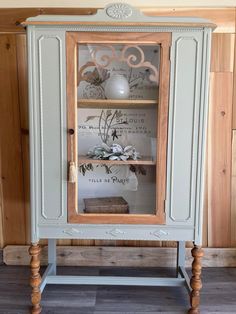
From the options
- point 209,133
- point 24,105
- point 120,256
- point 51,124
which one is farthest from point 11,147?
point 209,133

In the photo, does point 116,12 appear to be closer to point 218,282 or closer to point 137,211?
point 137,211

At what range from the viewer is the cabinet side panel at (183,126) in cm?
148

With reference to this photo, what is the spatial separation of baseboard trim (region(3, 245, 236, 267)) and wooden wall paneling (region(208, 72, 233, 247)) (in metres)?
0.09

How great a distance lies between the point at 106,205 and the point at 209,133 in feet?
2.81

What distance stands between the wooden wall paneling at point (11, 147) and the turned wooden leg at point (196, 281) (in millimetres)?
1147

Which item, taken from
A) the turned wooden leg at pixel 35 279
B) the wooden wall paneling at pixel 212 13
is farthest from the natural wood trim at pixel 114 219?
the wooden wall paneling at pixel 212 13

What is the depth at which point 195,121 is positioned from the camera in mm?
1521

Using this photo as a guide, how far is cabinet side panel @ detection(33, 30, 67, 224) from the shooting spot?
1488 mm

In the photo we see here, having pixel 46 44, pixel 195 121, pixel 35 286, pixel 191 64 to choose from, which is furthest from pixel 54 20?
pixel 35 286

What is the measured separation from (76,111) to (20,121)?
26.0 inches

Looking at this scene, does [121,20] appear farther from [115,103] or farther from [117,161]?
[117,161]

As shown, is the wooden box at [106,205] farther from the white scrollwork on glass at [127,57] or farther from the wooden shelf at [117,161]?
the white scrollwork on glass at [127,57]

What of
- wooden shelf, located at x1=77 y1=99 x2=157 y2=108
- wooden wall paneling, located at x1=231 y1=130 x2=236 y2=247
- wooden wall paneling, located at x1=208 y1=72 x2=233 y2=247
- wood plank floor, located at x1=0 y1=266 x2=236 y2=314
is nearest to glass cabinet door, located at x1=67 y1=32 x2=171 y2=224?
wooden shelf, located at x1=77 y1=99 x2=157 y2=108

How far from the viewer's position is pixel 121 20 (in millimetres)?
1472
